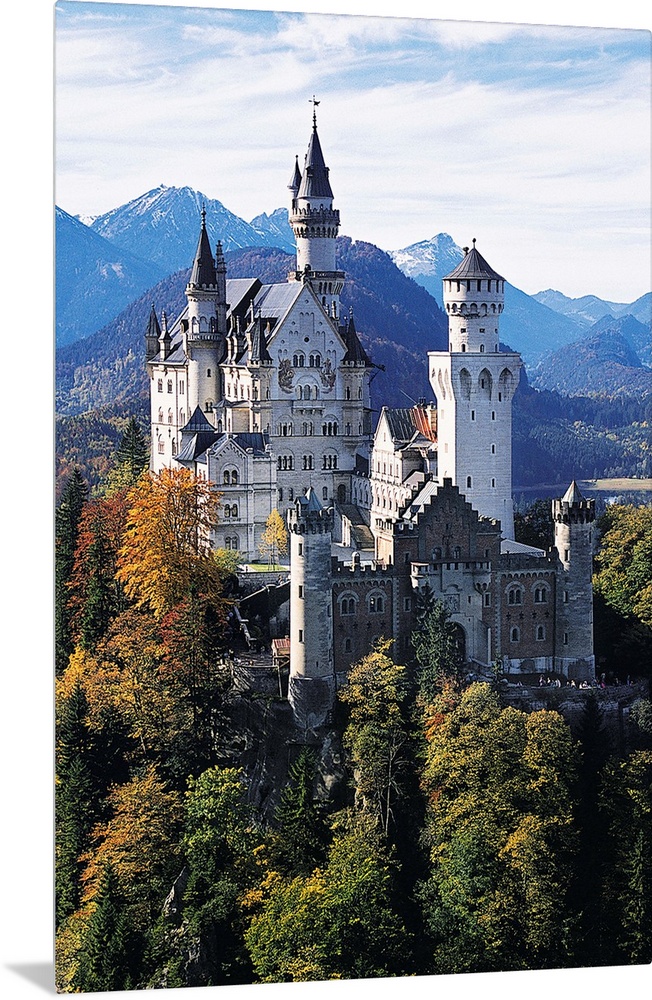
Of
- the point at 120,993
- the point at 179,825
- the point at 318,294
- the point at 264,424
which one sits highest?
the point at 318,294

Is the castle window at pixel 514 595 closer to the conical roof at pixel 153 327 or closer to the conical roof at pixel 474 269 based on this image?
the conical roof at pixel 474 269

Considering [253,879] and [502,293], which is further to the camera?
[502,293]

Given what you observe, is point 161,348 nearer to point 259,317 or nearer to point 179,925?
point 259,317

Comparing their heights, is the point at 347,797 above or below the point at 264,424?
below

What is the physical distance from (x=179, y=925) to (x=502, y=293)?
13.0 m

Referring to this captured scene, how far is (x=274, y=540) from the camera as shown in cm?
3347

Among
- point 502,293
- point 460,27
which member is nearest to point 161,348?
point 502,293

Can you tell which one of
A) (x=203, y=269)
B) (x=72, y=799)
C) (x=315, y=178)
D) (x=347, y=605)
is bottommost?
(x=72, y=799)

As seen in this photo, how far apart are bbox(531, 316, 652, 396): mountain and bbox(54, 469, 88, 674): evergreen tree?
13.2 meters

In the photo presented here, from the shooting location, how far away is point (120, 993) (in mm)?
24516

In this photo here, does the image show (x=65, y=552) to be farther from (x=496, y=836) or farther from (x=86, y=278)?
(x=496, y=836)

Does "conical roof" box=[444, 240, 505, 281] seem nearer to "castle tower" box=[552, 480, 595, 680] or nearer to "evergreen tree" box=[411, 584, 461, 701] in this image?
"castle tower" box=[552, 480, 595, 680]

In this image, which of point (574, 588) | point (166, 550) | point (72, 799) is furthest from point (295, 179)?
point (72, 799)

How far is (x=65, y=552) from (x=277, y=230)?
28.1 feet
